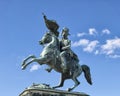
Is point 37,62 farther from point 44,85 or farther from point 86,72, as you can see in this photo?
point 86,72

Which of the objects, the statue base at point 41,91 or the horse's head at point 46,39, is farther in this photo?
the horse's head at point 46,39

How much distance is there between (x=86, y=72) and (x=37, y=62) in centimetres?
254

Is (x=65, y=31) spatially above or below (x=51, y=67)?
above

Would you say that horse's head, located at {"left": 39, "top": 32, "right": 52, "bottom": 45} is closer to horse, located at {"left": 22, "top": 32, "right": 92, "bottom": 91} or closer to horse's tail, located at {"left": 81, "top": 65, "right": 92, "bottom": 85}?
horse, located at {"left": 22, "top": 32, "right": 92, "bottom": 91}

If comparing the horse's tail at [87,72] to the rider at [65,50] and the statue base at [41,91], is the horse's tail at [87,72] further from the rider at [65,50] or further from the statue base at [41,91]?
the statue base at [41,91]

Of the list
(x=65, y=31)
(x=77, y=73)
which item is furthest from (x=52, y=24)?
(x=77, y=73)

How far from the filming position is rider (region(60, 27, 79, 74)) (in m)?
23.1

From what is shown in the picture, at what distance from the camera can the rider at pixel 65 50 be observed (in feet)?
75.9

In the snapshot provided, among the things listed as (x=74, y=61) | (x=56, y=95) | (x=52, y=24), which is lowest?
(x=56, y=95)

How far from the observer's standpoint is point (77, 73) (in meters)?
23.6

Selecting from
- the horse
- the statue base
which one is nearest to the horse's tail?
the horse

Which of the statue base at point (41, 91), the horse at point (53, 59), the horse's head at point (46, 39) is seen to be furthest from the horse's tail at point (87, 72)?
the horse's head at point (46, 39)

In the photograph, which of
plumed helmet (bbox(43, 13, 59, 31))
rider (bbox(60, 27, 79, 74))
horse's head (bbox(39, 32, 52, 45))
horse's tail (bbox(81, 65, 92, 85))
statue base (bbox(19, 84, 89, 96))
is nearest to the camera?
statue base (bbox(19, 84, 89, 96))

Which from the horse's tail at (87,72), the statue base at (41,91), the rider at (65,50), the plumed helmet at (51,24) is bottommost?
the statue base at (41,91)
